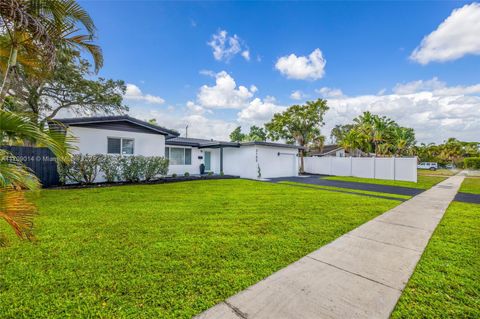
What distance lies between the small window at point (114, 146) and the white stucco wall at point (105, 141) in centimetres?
22

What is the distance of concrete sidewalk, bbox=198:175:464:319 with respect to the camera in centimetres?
211

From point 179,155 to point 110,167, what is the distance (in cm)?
634

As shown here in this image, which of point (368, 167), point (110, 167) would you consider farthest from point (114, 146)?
point (368, 167)

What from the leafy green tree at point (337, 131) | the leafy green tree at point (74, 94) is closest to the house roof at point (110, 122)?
the leafy green tree at point (74, 94)

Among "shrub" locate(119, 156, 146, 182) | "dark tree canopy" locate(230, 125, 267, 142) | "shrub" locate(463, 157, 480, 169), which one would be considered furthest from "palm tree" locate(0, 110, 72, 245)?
"shrub" locate(463, 157, 480, 169)

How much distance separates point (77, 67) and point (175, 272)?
57.1 ft

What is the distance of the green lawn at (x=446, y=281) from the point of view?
7.10 ft

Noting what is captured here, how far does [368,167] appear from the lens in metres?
18.2

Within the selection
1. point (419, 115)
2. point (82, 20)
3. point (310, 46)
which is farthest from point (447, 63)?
point (82, 20)

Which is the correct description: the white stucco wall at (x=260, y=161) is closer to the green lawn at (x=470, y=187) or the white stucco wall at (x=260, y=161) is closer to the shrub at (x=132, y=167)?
the shrub at (x=132, y=167)

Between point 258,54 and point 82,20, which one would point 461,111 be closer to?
point 258,54

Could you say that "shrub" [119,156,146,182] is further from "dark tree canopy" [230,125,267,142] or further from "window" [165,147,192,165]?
"dark tree canopy" [230,125,267,142]

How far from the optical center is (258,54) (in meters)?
15.3

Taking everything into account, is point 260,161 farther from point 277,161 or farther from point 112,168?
point 112,168
